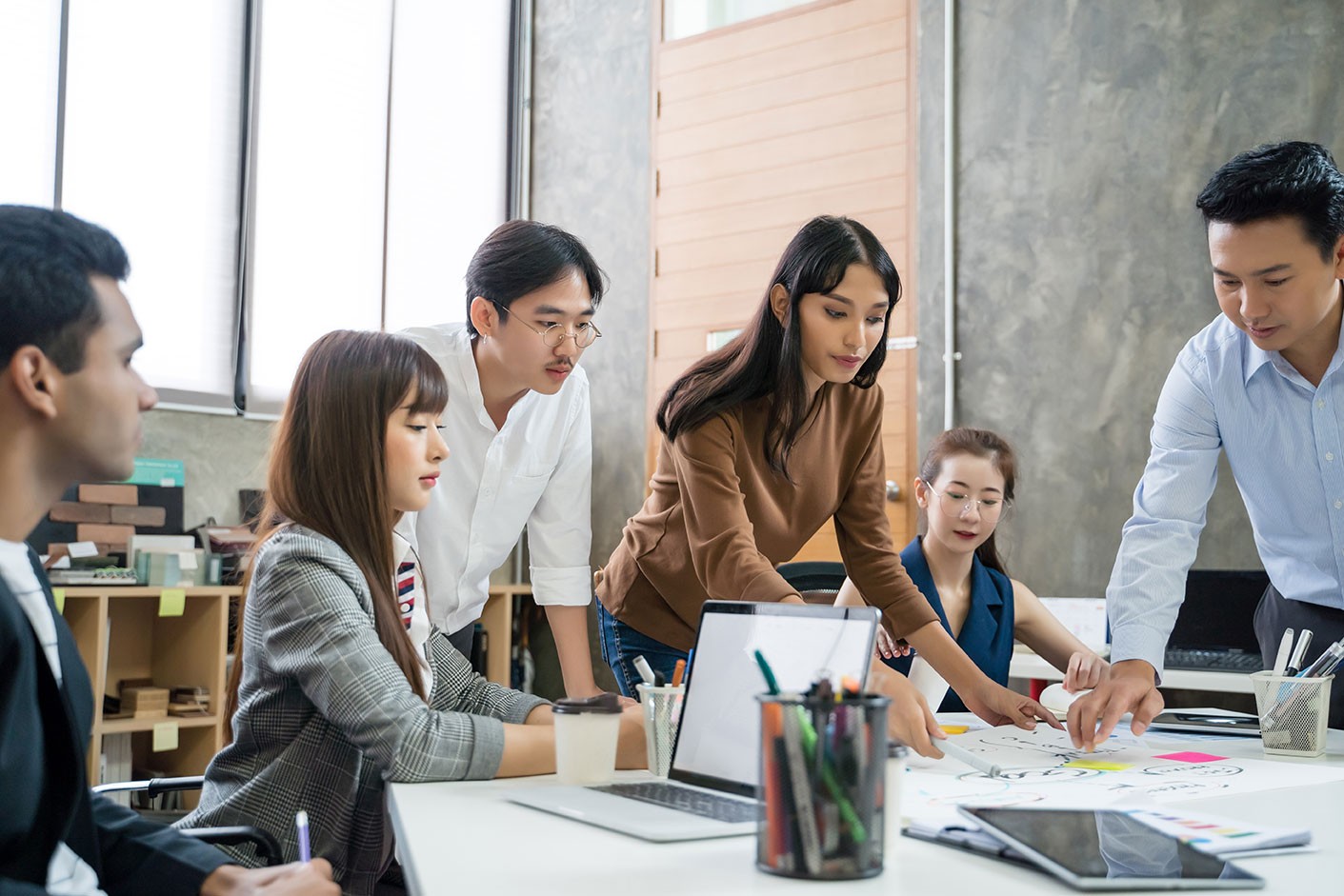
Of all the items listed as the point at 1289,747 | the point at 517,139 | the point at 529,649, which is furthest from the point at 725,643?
the point at 517,139

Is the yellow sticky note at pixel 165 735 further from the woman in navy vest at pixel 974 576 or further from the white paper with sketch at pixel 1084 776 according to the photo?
the white paper with sketch at pixel 1084 776

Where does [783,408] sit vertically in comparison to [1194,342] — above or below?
below

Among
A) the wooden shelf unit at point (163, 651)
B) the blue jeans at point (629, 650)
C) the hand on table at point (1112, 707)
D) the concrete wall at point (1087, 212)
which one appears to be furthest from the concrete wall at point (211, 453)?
the hand on table at point (1112, 707)

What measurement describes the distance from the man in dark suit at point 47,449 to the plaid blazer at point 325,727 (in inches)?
10.9

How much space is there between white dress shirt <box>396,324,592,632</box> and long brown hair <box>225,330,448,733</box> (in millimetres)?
657

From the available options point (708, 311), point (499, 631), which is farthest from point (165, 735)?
point (708, 311)

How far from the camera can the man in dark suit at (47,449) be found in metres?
0.92

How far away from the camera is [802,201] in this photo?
4336 mm

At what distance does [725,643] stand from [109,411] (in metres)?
0.62

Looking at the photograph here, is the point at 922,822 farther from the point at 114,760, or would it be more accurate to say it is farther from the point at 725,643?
the point at 114,760

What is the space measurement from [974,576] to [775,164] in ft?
7.55

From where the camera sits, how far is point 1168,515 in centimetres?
185

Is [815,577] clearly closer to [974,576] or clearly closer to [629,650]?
[974,576]

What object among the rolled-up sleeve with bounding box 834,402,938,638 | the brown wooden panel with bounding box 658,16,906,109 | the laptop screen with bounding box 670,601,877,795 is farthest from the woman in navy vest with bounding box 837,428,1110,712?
the brown wooden panel with bounding box 658,16,906,109
